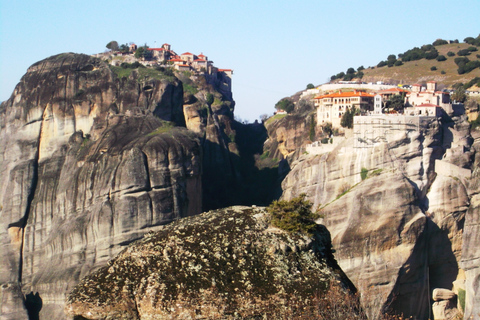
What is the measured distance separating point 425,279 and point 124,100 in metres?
32.3

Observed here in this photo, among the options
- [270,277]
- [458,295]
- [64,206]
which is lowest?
[458,295]

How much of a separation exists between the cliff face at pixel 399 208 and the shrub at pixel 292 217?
101ft

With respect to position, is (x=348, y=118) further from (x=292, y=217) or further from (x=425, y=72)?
(x=292, y=217)

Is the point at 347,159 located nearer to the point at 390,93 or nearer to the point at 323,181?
the point at 323,181

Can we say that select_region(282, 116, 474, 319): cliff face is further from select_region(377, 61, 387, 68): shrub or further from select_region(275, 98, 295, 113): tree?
select_region(377, 61, 387, 68): shrub

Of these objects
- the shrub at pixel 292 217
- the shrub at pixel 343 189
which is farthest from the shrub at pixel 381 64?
the shrub at pixel 292 217

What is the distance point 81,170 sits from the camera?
218 ft

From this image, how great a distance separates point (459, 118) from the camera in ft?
226

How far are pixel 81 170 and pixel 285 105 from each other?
35.3 metres

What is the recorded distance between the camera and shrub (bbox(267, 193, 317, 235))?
22766 millimetres

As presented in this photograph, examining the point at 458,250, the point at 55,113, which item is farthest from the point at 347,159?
the point at 55,113

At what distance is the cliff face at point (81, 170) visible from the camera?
6072 cm

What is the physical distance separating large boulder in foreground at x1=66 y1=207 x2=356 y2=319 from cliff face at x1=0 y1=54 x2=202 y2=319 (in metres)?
38.0

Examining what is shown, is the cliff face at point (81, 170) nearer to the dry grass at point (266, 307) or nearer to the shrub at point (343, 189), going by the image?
the shrub at point (343, 189)
